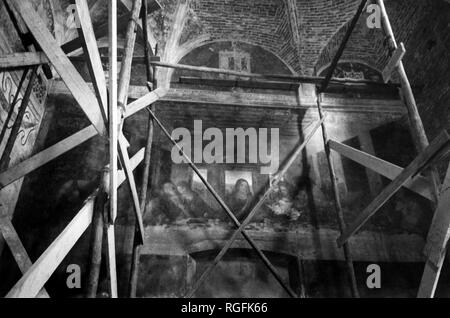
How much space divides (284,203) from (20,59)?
438 cm

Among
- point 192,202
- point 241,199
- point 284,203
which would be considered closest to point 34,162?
point 192,202

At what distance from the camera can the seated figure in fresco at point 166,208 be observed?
5.16 m

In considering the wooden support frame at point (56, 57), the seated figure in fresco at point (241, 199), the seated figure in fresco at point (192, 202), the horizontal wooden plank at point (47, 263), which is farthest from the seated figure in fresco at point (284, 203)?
the wooden support frame at point (56, 57)

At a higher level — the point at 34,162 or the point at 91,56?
the point at 91,56

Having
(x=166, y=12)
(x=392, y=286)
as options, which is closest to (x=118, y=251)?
(x=392, y=286)

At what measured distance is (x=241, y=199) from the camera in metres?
5.50

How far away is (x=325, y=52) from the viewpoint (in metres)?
7.52

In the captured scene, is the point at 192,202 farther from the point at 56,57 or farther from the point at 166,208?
the point at 56,57

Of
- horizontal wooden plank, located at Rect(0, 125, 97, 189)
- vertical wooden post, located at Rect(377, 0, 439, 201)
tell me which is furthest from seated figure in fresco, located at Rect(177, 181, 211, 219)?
vertical wooden post, located at Rect(377, 0, 439, 201)

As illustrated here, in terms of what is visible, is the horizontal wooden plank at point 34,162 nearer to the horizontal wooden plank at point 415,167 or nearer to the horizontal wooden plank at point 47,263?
the horizontal wooden plank at point 47,263

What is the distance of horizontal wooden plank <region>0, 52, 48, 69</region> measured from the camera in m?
4.25

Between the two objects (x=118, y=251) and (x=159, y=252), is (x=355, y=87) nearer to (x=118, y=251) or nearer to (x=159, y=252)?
(x=159, y=252)

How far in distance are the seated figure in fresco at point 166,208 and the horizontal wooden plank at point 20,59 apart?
8.49 ft
